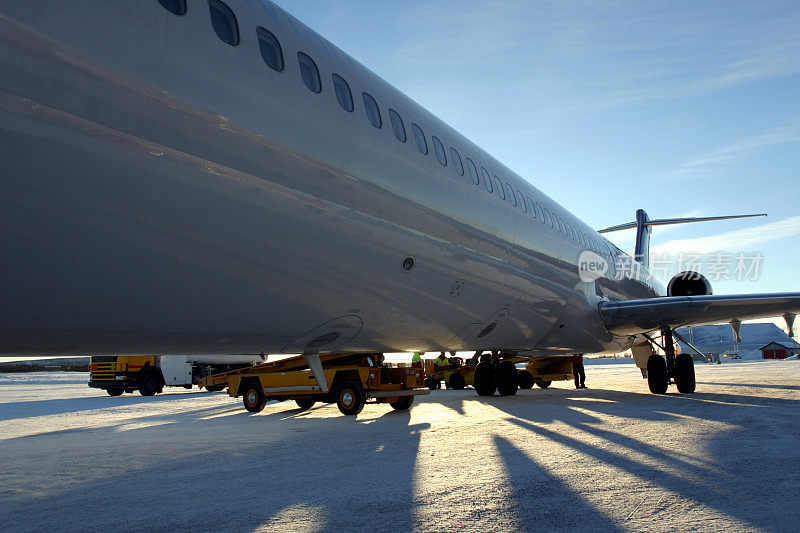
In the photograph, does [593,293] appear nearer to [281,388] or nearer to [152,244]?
[281,388]

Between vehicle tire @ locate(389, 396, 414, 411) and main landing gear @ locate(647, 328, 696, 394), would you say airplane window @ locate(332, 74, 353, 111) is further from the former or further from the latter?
main landing gear @ locate(647, 328, 696, 394)

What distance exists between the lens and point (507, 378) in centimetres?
1623

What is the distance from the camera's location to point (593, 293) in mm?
12539

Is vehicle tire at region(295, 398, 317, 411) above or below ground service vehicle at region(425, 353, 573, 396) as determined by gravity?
below

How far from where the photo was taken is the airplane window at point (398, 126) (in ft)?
19.1

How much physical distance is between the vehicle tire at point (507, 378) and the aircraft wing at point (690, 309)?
3560 millimetres

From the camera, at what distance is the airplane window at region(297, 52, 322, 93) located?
4.66m

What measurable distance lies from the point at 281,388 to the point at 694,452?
8.84 meters

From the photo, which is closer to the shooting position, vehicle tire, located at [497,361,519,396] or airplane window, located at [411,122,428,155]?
airplane window, located at [411,122,428,155]

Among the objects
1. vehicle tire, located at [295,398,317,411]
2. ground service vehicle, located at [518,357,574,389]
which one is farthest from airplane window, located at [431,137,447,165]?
ground service vehicle, located at [518,357,574,389]

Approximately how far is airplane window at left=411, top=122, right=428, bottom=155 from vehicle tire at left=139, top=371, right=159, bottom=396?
2033cm

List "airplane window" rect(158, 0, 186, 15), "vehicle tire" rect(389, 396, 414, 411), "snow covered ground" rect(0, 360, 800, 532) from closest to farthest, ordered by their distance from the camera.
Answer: "airplane window" rect(158, 0, 186, 15) → "snow covered ground" rect(0, 360, 800, 532) → "vehicle tire" rect(389, 396, 414, 411)

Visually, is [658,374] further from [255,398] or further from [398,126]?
[398,126]

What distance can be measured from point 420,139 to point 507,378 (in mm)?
11003
